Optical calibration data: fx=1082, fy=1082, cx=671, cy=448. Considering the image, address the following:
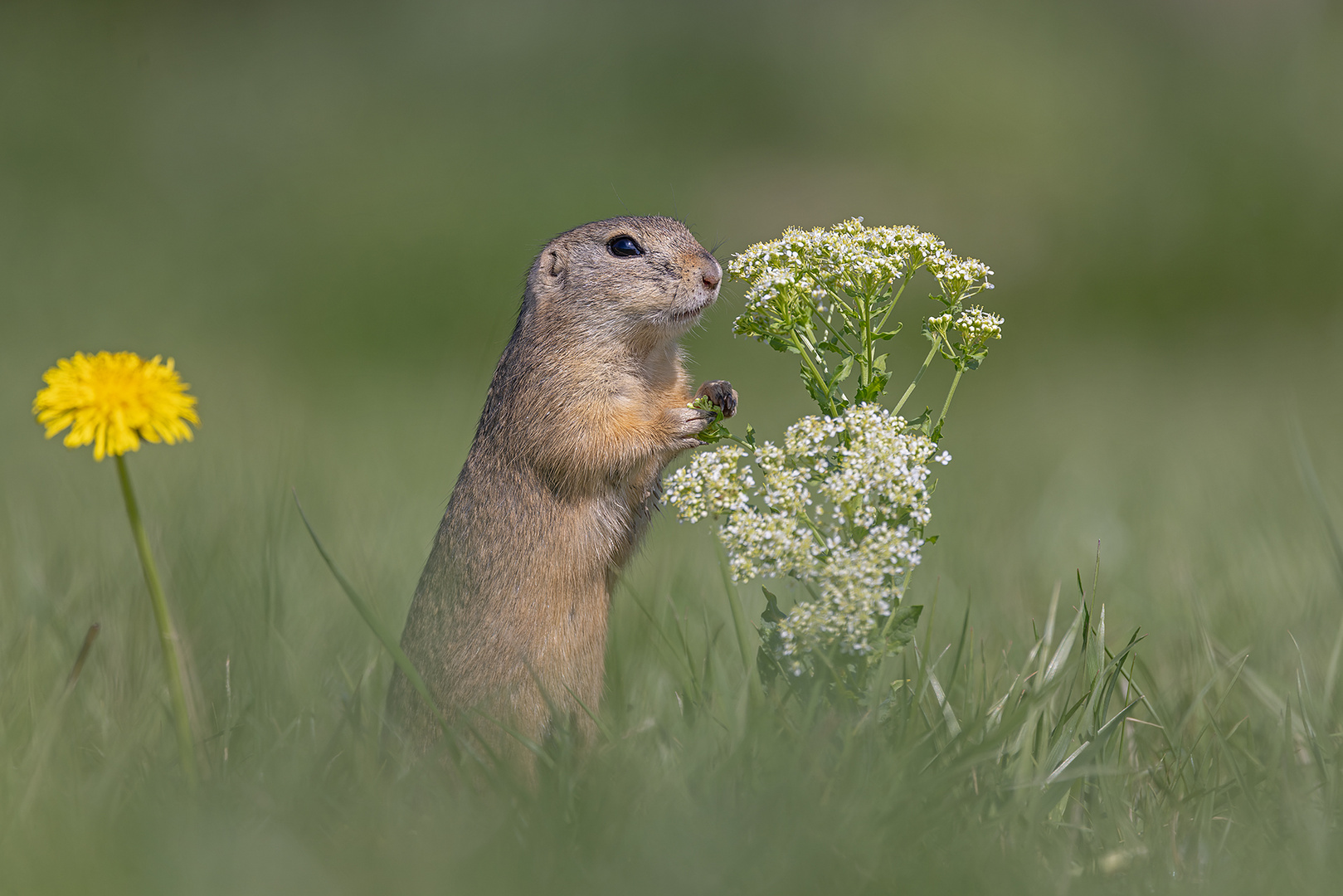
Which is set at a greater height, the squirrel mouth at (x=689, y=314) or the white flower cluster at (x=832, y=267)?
the white flower cluster at (x=832, y=267)

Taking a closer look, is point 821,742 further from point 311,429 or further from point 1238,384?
point 1238,384

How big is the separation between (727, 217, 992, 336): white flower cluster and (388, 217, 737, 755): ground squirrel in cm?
72

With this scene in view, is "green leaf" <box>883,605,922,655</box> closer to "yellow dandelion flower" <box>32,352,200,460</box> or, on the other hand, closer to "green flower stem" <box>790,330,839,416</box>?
"green flower stem" <box>790,330,839,416</box>

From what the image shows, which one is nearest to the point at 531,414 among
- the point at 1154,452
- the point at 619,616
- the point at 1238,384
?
the point at 619,616

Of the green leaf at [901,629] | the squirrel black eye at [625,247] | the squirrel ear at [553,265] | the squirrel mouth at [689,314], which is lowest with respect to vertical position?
the green leaf at [901,629]

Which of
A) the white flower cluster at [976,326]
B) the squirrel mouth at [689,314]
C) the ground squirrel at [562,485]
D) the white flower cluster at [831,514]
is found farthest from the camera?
the squirrel mouth at [689,314]

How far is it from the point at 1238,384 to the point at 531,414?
8.86m

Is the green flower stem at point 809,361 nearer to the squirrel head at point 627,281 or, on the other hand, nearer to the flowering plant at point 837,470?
the flowering plant at point 837,470

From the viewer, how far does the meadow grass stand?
2014 mm

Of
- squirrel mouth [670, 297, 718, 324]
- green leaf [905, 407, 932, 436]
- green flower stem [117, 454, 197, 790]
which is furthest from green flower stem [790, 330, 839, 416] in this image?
green flower stem [117, 454, 197, 790]

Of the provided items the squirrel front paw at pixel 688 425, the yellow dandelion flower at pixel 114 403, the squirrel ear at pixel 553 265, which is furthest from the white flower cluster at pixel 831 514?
the squirrel ear at pixel 553 265

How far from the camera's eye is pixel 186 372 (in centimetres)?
975

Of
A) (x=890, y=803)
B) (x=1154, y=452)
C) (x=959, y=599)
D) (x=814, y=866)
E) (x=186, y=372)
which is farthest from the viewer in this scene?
(x=186, y=372)

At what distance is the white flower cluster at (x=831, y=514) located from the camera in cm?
227
